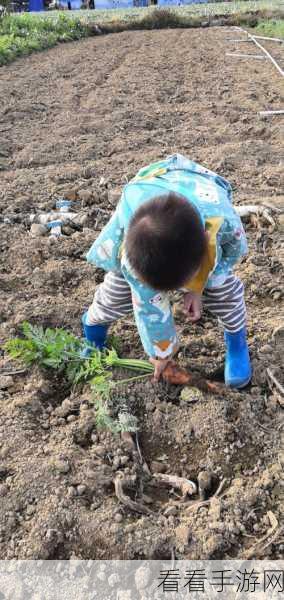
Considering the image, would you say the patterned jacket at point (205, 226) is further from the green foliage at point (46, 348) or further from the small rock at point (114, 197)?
the small rock at point (114, 197)

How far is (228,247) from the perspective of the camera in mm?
2051

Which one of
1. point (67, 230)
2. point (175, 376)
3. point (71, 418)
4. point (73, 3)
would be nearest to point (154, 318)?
point (175, 376)

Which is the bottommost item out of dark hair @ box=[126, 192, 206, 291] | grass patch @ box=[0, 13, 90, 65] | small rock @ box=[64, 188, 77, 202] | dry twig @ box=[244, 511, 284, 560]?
dry twig @ box=[244, 511, 284, 560]

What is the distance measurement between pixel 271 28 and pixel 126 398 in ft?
40.2

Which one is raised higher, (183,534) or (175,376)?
(175,376)

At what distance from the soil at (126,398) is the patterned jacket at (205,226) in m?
0.41

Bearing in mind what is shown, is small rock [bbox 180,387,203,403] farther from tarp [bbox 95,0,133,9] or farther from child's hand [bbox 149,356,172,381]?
tarp [bbox 95,0,133,9]

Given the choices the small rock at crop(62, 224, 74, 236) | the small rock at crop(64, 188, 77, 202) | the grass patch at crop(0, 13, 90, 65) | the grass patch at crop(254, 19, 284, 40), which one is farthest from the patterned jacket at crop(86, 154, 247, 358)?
the grass patch at crop(254, 19, 284, 40)

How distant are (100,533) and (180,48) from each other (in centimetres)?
1017

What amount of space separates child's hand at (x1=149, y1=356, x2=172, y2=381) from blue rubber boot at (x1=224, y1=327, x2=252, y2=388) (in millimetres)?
267

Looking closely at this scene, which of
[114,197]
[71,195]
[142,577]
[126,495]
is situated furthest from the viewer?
[71,195]

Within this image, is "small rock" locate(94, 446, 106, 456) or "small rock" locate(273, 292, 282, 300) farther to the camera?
"small rock" locate(273, 292, 282, 300)

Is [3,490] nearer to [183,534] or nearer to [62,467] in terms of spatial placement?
[62,467]

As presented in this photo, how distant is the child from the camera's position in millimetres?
1563
